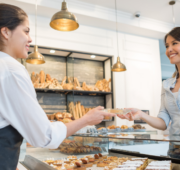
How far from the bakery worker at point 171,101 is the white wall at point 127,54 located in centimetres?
343

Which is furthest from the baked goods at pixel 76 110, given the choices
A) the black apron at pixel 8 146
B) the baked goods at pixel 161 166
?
the black apron at pixel 8 146

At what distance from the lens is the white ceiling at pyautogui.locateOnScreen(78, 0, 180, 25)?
487cm

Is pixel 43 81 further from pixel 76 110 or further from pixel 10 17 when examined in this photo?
pixel 10 17

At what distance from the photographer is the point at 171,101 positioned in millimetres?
1782

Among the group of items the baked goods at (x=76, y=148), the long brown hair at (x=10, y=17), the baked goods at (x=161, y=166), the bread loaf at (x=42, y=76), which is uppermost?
the bread loaf at (x=42, y=76)

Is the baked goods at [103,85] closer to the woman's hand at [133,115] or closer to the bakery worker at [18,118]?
the woman's hand at [133,115]

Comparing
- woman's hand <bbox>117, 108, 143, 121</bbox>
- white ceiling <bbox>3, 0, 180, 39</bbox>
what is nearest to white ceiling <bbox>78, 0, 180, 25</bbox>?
white ceiling <bbox>3, 0, 180, 39</bbox>

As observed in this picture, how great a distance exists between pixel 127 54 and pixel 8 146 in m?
5.29

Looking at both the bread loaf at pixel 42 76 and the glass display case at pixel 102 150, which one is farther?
the bread loaf at pixel 42 76

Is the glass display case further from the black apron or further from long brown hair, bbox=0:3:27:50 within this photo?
long brown hair, bbox=0:3:27:50

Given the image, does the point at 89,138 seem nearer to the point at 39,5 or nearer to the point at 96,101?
the point at 39,5

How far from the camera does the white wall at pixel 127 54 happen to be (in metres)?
4.95

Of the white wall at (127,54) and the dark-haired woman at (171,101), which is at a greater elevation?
the white wall at (127,54)

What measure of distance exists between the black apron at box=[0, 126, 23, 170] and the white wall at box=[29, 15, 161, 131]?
4.11 m
